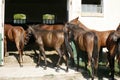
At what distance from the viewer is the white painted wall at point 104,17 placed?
1461cm

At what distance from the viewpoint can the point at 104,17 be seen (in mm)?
15133

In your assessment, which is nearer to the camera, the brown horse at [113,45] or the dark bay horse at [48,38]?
the brown horse at [113,45]

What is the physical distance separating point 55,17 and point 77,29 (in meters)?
10.9

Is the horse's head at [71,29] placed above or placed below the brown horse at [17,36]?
above

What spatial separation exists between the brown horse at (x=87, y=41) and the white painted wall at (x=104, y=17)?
2.06 m

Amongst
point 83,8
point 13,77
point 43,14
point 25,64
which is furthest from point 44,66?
point 43,14

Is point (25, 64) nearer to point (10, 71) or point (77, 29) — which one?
point (10, 71)

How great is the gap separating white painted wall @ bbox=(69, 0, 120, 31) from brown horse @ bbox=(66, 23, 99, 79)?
206cm

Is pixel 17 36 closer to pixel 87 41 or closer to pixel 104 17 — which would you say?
pixel 87 41

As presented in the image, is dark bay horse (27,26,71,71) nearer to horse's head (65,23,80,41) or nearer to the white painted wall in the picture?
horse's head (65,23,80,41)

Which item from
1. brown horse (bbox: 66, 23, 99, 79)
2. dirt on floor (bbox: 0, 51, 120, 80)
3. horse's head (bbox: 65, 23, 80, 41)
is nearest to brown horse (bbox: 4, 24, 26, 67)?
dirt on floor (bbox: 0, 51, 120, 80)

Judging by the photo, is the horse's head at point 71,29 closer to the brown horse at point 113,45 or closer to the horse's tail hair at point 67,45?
the horse's tail hair at point 67,45

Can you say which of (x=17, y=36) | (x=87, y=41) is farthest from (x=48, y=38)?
(x=87, y=41)

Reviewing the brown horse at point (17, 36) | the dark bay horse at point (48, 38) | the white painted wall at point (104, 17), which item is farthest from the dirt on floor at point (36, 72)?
the white painted wall at point (104, 17)
